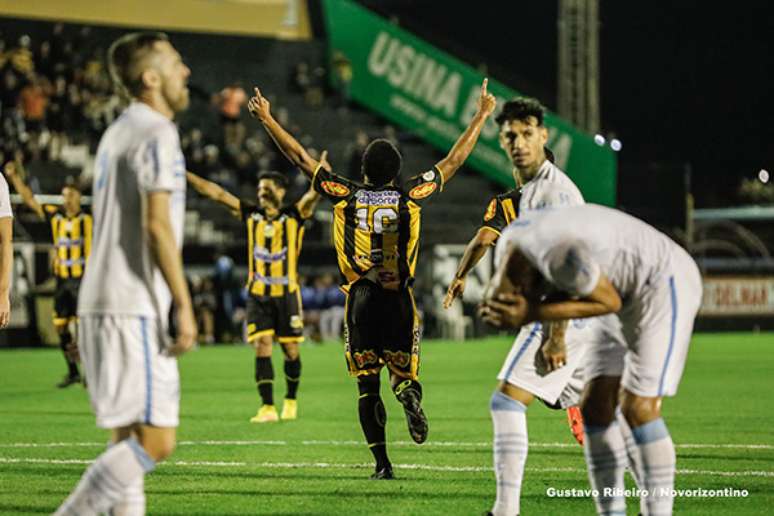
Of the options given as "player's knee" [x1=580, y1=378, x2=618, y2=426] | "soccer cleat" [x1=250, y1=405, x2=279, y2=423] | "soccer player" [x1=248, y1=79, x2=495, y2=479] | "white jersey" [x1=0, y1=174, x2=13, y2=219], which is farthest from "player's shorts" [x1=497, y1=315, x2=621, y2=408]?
"soccer cleat" [x1=250, y1=405, x2=279, y2=423]

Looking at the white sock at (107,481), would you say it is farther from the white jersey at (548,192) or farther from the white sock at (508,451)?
the white jersey at (548,192)

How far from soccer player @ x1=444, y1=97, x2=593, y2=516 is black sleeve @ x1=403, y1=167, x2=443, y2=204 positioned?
4.35 ft

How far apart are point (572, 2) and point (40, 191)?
43.9 ft

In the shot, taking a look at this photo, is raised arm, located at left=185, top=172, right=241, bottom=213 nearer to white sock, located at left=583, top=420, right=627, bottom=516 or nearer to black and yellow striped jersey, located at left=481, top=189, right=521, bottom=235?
black and yellow striped jersey, located at left=481, top=189, right=521, bottom=235

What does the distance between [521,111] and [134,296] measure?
3132mm

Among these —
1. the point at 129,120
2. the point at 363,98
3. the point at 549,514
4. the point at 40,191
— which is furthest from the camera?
the point at 363,98

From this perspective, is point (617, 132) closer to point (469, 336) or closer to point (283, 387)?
point (469, 336)

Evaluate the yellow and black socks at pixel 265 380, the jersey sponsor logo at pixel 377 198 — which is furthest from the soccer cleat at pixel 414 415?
the yellow and black socks at pixel 265 380

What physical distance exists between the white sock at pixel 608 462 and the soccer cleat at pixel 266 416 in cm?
774

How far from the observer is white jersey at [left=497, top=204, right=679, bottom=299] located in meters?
6.00

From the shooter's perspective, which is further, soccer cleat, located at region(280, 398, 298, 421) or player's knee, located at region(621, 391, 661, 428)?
soccer cleat, located at region(280, 398, 298, 421)

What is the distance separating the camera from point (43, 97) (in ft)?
104

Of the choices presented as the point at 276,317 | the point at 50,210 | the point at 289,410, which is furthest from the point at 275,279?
the point at 50,210

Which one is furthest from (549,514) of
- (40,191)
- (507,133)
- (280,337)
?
(40,191)
